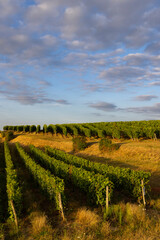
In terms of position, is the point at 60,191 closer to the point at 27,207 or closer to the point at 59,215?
the point at 59,215

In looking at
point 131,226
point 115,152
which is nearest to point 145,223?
point 131,226

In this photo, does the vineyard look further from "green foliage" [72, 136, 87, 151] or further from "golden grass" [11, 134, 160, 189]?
"green foliage" [72, 136, 87, 151]

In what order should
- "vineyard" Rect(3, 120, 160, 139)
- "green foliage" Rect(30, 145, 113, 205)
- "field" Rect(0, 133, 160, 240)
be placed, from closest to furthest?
"field" Rect(0, 133, 160, 240) → "green foliage" Rect(30, 145, 113, 205) → "vineyard" Rect(3, 120, 160, 139)

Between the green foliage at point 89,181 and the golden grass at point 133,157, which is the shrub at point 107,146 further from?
the green foliage at point 89,181

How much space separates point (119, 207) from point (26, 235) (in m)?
6.17

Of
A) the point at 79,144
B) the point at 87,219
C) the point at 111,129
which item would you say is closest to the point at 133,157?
the point at 79,144

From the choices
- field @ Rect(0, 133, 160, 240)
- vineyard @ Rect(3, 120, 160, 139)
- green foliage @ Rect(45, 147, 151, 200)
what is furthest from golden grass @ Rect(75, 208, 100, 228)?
vineyard @ Rect(3, 120, 160, 139)

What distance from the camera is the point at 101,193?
1254cm

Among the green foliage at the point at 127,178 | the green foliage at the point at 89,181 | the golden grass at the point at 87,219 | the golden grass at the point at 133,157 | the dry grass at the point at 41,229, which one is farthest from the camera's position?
the golden grass at the point at 133,157

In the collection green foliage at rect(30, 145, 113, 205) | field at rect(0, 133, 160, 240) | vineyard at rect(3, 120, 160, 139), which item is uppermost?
vineyard at rect(3, 120, 160, 139)

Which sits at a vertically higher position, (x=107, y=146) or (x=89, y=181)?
(x=107, y=146)

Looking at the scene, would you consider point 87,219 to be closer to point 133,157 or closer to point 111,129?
point 133,157

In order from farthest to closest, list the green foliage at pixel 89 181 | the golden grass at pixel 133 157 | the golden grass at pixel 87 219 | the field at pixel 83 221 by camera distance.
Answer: the golden grass at pixel 133 157, the green foliage at pixel 89 181, the golden grass at pixel 87 219, the field at pixel 83 221

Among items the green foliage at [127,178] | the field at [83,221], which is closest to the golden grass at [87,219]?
the field at [83,221]
